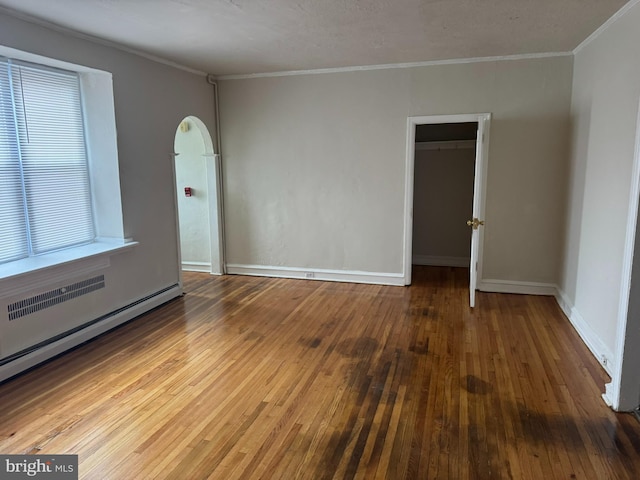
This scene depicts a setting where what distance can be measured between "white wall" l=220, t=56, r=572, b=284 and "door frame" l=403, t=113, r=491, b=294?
0.24 feet

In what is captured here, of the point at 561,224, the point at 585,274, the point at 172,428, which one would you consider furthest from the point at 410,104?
the point at 172,428

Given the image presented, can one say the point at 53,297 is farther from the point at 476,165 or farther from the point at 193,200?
the point at 476,165

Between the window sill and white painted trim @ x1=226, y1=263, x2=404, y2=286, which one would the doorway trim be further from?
the window sill

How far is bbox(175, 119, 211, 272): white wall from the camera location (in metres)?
6.02

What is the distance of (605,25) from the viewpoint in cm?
358

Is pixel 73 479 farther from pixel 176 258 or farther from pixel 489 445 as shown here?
pixel 176 258

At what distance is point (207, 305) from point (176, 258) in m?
0.73

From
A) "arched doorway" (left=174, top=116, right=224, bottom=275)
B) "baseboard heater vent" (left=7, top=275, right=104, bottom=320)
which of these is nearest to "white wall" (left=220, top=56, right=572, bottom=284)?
"arched doorway" (left=174, top=116, right=224, bottom=275)

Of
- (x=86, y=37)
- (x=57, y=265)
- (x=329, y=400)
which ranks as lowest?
(x=329, y=400)

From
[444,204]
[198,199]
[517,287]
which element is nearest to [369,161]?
[444,204]

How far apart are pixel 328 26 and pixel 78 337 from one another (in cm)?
342

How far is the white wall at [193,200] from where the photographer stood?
6.02 meters

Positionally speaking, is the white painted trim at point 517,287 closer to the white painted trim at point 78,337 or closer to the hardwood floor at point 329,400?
the hardwood floor at point 329,400

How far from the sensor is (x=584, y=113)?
4117 mm
